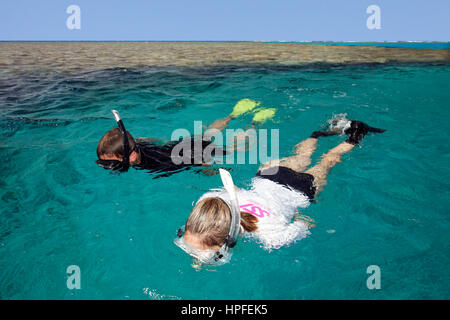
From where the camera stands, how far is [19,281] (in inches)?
88.6

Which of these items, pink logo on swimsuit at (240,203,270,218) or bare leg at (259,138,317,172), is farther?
bare leg at (259,138,317,172)

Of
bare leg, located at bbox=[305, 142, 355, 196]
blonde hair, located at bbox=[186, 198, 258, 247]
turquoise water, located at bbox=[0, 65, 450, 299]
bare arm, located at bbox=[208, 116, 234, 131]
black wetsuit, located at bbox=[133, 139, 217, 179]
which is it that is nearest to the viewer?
blonde hair, located at bbox=[186, 198, 258, 247]

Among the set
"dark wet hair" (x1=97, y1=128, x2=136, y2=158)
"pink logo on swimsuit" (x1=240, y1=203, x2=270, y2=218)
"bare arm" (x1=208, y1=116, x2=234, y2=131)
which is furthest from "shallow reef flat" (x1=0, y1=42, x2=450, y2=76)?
"pink logo on swimsuit" (x1=240, y1=203, x2=270, y2=218)

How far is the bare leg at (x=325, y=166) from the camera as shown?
343cm

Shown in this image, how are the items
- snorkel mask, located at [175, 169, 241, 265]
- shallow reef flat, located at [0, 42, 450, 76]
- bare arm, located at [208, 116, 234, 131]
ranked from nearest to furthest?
snorkel mask, located at [175, 169, 241, 265], bare arm, located at [208, 116, 234, 131], shallow reef flat, located at [0, 42, 450, 76]

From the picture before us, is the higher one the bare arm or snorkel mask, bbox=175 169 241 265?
the bare arm

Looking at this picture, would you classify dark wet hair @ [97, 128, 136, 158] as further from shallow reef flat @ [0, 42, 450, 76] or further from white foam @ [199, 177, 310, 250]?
shallow reef flat @ [0, 42, 450, 76]

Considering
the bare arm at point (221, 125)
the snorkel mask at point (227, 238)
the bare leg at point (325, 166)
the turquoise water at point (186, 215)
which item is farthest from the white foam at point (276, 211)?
the bare arm at point (221, 125)

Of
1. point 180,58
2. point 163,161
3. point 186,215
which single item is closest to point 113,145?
point 163,161

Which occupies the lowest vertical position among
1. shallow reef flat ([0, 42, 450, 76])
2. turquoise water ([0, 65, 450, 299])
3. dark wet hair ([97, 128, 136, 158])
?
turquoise water ([0, 65, 450, 299])

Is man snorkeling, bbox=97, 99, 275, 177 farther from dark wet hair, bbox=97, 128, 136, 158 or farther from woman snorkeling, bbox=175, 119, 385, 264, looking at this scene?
woman snorkeling, bbox=175, 119, 385, 264

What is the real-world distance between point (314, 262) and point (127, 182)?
2775 millimetres

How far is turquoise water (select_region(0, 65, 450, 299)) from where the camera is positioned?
222cm
